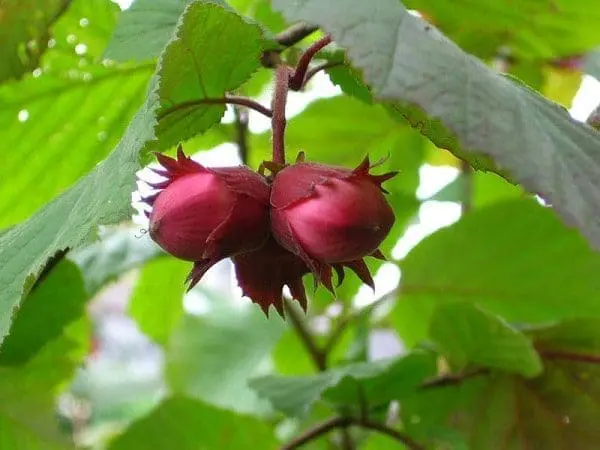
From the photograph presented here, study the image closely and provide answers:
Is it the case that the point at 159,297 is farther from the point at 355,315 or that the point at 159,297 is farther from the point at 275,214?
the point at 275,214

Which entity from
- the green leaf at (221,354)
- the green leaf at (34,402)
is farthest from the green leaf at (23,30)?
the green leaf at (221,354)

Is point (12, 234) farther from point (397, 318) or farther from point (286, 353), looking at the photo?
point (286, 353)

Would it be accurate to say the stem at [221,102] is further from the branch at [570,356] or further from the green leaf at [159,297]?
the green leaf at [159,297]

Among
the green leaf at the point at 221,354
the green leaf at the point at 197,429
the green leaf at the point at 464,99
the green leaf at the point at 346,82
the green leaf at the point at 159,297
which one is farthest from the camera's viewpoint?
the green leaf at the point at 221,354

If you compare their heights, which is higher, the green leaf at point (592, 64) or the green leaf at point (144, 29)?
the green leaf at point (144, 29)

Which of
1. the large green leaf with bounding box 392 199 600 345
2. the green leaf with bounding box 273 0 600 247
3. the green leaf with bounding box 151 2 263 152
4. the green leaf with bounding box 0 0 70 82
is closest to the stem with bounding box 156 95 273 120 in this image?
the green leaf with bounding box 151 2 263 152

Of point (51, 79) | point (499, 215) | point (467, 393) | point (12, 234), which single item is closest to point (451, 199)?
point (499, 215)

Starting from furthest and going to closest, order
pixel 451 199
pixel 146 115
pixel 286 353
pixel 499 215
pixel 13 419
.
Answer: pixel 286 353
pixel 451 199
pixel 499 215
pixel 13 419
pixel 146 115
